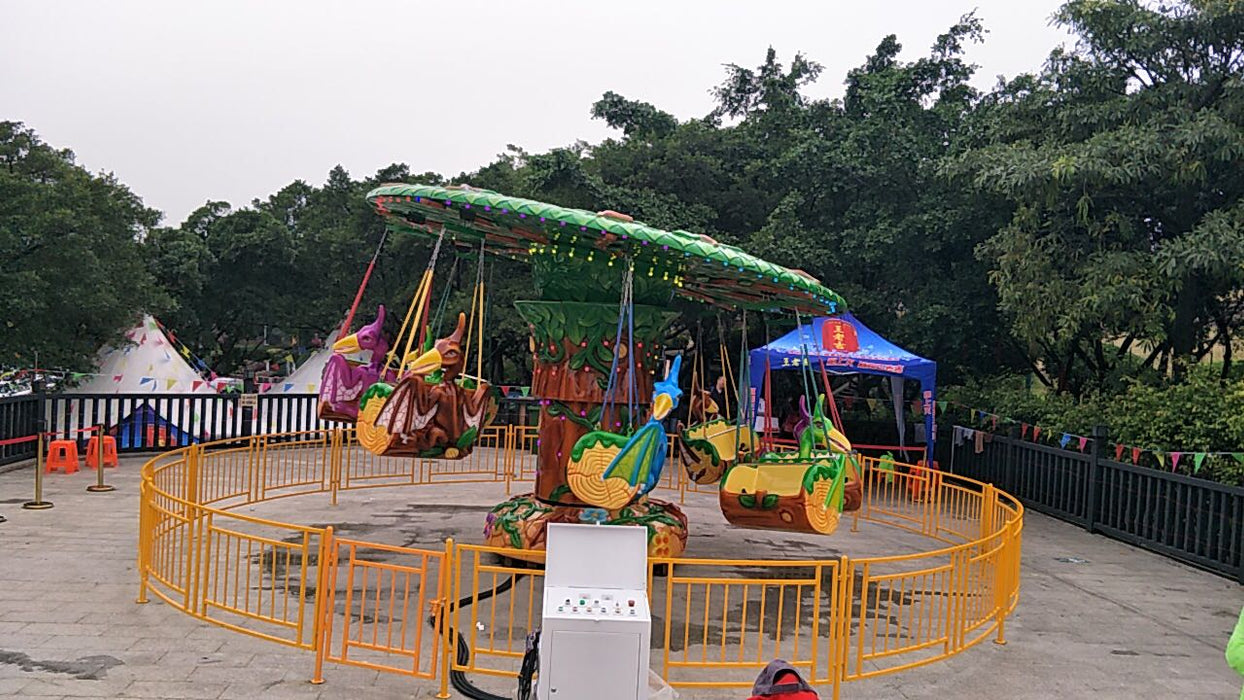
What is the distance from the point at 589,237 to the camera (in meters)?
7.68

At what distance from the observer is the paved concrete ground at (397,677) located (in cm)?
599

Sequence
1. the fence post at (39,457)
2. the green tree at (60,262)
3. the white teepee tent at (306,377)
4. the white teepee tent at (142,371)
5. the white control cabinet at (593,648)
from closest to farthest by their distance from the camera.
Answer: the white control cabinet at (593,648)
the fence post at (39,457)
the green tree at (60,262)
the white teepee tent at (142,371)
the white teepee tent at (306,377)

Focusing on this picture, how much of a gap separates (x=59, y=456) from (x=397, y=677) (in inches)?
442

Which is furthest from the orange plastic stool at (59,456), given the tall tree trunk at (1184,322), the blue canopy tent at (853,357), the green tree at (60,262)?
the tall tree trunk at (1184,322)

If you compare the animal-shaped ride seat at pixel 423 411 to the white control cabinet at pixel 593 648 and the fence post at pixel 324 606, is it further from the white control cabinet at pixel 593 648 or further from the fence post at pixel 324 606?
the white control cabinet at pixel 593 648

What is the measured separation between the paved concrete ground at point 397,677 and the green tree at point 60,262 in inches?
267

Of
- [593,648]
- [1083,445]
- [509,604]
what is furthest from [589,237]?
[1083,445]

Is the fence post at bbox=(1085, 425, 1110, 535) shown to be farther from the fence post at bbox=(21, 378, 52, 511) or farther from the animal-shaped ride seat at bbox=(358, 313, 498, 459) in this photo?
the fence post at bbox=(21, 378, 52, 511)

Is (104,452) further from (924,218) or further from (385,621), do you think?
(924,218)

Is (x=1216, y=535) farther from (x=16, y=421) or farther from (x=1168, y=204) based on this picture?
(x=16, y=421)

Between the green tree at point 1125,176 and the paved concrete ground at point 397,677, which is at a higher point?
the green tree at point 1125,176

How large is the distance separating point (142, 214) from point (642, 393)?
18.8m

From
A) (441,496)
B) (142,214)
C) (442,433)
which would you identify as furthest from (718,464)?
(142,214)

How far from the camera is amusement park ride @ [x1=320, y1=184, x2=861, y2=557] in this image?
24.2 ft
